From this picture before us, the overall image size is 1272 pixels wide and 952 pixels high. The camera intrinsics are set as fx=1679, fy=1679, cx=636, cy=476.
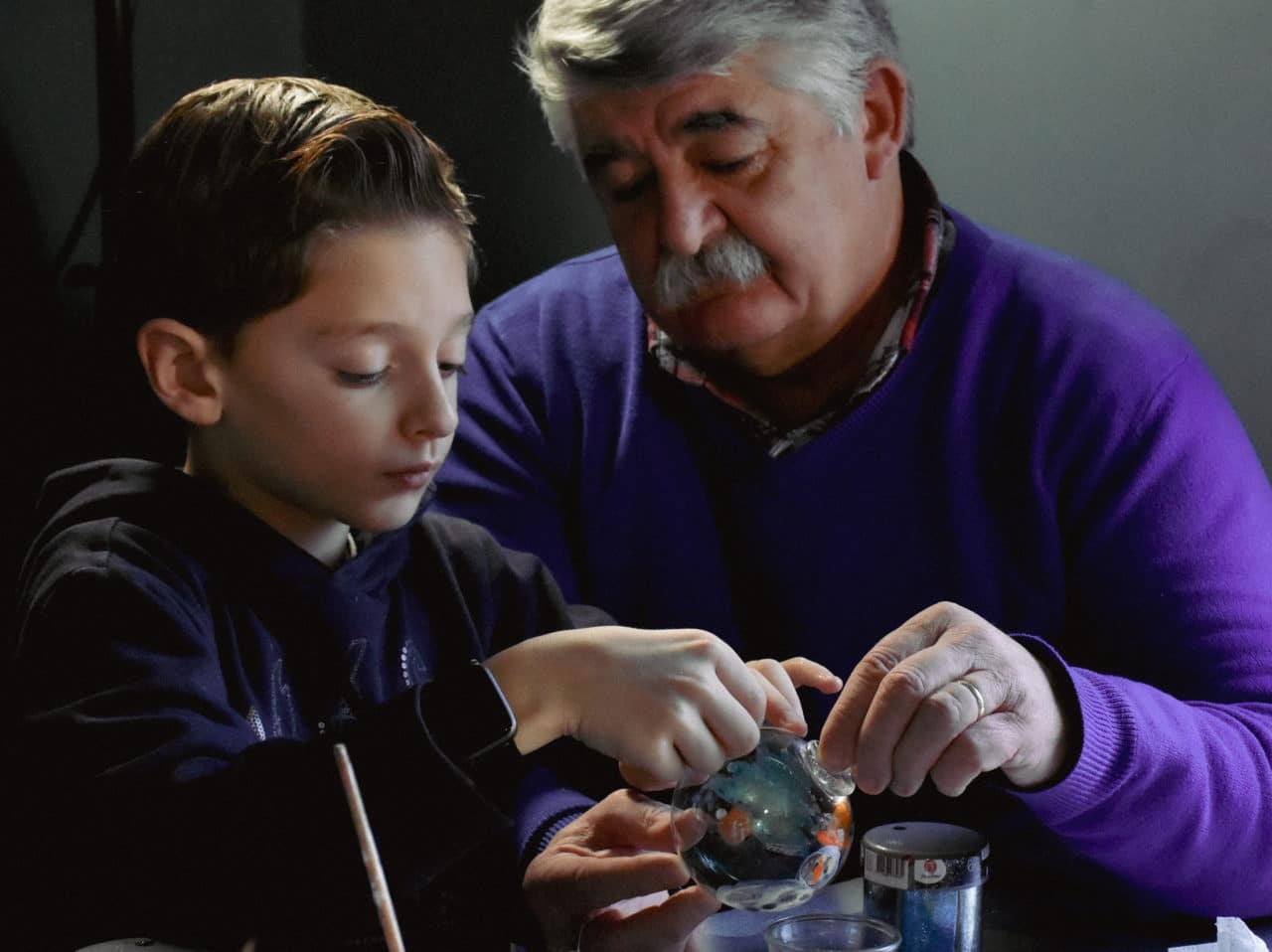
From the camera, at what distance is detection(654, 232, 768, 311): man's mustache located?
5.80ft

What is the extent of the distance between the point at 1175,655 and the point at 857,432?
1.34ft

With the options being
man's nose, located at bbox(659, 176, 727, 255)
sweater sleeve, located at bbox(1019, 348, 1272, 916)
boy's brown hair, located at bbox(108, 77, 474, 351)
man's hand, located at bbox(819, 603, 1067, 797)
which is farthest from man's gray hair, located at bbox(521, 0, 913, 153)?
man's hand, located at bbox(819, 603, 1067, 797)

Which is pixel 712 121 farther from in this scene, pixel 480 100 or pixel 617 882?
pixel 480 100

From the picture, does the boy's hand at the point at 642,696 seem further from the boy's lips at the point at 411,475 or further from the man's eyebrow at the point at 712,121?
the man's eyebrow at the point at 712,121

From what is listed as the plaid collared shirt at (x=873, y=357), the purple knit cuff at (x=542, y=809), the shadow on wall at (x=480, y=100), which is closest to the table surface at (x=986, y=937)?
the purple knit cuff at (x=542, y=809)

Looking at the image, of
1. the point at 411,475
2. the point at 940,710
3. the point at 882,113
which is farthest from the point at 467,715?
the point at 882,113

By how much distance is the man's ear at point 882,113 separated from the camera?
1866mm

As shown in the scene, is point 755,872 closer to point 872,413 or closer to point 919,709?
point 919,709

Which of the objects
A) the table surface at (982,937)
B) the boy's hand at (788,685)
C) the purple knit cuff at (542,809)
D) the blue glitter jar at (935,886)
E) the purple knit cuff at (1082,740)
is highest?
the boy's hand at (788,685)

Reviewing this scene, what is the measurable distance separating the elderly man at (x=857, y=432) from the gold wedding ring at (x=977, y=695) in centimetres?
24

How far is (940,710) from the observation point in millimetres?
1261

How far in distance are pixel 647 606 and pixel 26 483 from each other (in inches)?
29.9

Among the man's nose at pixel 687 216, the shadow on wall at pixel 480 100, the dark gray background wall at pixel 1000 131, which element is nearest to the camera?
the man's nose at pixel 687 216

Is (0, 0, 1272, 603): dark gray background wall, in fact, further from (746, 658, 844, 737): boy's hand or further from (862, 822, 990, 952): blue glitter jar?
(862, 822, 990, 952): blue glitter jar
